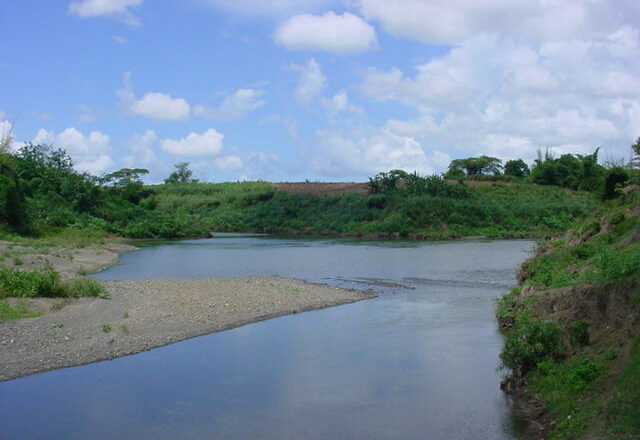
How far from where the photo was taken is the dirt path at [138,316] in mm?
16141

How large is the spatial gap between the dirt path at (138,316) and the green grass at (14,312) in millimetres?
330

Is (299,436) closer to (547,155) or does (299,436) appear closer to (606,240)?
(606,240)

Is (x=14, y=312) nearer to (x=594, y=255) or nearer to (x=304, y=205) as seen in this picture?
(x=594, y=255)

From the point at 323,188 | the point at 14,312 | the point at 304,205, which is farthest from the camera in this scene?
the point at 323,188

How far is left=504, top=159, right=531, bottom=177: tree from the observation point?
313 feet

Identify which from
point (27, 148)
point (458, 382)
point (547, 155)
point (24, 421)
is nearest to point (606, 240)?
point (458, 382)

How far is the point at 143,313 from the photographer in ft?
68.4

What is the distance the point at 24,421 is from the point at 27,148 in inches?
2368

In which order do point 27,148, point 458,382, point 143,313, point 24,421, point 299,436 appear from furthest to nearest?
point 27,148, point 143,313, point 458,382, point 24,421, point 299,436

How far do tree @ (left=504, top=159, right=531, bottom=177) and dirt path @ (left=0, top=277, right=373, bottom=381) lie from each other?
73032mm

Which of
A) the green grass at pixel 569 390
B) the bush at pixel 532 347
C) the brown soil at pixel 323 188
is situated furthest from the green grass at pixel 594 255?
the brown soil at pixel 323 188

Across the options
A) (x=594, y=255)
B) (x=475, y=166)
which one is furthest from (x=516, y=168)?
(x=594, y=255)

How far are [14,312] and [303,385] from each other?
944cm

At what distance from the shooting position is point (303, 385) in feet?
47.7
